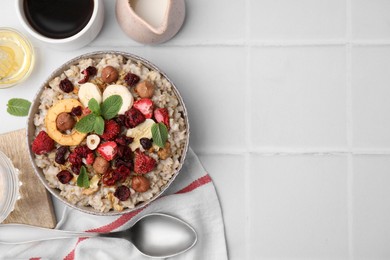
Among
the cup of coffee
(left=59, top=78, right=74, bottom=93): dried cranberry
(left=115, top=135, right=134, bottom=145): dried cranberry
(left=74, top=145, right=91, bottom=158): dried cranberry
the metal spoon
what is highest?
the cup of coffee

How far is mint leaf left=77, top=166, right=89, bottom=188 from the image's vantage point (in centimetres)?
106

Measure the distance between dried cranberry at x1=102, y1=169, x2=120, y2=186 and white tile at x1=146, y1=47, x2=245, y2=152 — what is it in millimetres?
209

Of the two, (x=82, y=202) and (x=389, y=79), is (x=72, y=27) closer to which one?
(x=82, y=202)

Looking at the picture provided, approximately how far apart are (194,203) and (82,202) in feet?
0.74

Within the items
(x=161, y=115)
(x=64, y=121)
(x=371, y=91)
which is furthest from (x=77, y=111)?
(x=371, y=91)

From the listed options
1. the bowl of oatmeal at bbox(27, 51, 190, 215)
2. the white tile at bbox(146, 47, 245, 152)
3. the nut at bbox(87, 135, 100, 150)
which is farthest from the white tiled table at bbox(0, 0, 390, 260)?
the nut at bbox(87, 135, 100, 150)

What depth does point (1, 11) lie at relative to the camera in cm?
122

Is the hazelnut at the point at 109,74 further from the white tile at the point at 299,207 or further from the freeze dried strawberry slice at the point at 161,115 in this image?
the white tile at the point at 299,207

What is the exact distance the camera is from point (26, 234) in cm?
115

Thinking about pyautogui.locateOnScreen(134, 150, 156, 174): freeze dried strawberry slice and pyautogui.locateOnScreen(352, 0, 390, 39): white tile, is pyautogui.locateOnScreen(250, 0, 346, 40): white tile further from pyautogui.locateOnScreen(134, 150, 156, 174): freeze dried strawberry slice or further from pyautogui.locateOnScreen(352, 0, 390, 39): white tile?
pyautogui.locateOnScreen(134, 150, 156, 174): freeze dried strawberry slice

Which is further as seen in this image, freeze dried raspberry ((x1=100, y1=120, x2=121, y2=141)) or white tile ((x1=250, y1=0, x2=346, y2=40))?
white tile ((x1=250, y1=0, x2=346, y2=40))

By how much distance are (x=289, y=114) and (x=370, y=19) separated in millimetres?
251

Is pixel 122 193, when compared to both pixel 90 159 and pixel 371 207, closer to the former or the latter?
pixel 90 159

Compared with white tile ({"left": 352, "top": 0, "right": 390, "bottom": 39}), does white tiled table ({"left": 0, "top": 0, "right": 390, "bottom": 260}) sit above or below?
below
